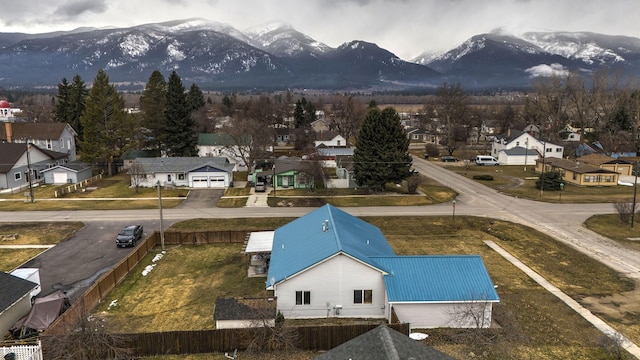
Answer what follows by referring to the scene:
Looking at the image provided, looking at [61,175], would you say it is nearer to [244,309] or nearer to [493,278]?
[244,309]

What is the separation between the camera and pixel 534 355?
19641mm

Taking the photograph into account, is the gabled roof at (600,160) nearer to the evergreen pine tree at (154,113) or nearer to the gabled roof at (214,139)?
the gabled roof at (214,139)

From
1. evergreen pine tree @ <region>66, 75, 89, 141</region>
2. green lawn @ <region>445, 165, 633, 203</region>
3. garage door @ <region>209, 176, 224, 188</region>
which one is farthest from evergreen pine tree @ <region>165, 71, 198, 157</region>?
green lawn @ <region>445, 165, 633, 203</region>

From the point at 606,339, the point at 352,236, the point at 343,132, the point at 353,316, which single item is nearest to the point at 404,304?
the point at 353,316

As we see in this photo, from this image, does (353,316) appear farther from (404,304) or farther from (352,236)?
(352,236)

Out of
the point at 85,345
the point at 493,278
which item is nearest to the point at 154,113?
the point at 85,345

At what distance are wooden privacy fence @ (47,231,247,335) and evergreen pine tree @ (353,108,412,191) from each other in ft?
71.2

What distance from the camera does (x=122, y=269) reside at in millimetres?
28172

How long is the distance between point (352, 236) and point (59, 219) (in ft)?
101

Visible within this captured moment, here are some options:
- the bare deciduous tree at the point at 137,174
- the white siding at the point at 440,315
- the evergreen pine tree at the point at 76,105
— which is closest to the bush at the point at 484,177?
the white siding at the point at 440,315

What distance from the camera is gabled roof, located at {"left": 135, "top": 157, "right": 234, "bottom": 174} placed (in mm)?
57562

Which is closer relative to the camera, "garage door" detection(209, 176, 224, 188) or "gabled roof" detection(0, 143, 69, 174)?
"gabled roof" detection(0, 143, 69, 174)

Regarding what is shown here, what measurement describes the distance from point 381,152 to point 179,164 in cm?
2681

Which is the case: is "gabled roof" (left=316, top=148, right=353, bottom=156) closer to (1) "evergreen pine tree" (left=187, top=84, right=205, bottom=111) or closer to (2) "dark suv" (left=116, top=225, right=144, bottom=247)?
(1) "evergreen pine tree" (left=187, top=84, right=205, bottom=111)
